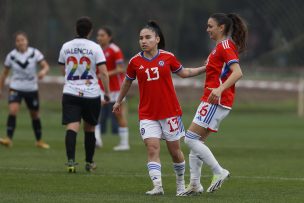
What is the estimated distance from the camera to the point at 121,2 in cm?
4334

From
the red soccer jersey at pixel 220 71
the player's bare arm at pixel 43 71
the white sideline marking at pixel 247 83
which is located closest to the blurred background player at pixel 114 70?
the player's bare arm at pixel 43 71

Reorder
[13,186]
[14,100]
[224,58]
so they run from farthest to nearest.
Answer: [14,100], [13,186], [224,58]

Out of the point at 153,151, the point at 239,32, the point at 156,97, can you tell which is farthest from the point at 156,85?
the point at 239,32

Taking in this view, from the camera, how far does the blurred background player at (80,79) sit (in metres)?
14.0

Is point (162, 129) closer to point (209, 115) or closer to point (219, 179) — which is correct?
point (209, 115)

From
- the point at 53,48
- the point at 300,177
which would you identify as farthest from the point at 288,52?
the point at 300,177

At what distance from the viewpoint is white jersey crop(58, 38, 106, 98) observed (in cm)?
1404

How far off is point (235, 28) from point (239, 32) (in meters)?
0.09

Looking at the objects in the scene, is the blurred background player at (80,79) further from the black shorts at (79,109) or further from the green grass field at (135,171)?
the green grass field at (135,171)

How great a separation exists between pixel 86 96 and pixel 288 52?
3288 cm

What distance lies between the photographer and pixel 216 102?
1105 centimetres

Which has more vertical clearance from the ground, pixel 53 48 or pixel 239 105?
pixel 53 48

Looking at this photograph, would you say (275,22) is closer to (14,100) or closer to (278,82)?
(278,82)

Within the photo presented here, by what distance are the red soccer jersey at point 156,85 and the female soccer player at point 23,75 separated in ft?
24.0
